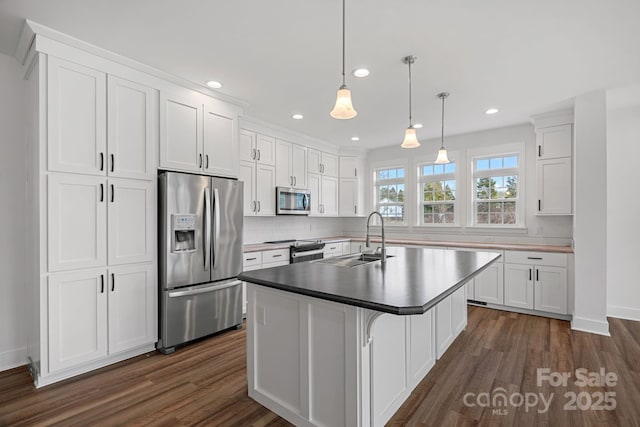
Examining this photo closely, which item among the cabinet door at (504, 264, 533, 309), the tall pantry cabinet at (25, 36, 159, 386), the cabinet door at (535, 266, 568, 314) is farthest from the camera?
the cabinet door at (504, 264, 533, 309)

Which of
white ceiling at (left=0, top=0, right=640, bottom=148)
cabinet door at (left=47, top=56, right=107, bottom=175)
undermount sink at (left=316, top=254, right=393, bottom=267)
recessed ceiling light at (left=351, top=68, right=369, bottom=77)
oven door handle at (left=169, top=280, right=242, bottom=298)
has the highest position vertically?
white ceiling at (left=0, top=0, right=640, bottom=148)

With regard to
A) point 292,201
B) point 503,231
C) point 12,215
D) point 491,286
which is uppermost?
point 292,201

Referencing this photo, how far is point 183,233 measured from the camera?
9.90 feet

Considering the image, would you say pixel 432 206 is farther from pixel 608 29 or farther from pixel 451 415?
pixel 451 415

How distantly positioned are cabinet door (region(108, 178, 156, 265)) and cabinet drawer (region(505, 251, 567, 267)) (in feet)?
14.2

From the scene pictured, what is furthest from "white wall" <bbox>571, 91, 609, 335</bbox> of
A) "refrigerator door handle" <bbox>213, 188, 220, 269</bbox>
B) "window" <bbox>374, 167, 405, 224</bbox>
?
"refrigerator door handle" <bbox>213, 188, 220, 269</bbox>

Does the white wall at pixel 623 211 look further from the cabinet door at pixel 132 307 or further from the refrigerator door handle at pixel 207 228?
the cabinet door at pixel 132 307

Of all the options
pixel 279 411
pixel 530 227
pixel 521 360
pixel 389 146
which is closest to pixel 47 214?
pixel 279 411

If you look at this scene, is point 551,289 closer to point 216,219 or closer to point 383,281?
point 383,281

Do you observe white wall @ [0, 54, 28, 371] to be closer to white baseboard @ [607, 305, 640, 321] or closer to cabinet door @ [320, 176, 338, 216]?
cabinet door @ [320, 176, 338, 216]

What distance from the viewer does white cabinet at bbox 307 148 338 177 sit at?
5332 millimetres

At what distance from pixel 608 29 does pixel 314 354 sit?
10.0ft

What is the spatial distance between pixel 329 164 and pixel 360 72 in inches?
117

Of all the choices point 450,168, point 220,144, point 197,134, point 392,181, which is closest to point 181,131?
point 197,134
